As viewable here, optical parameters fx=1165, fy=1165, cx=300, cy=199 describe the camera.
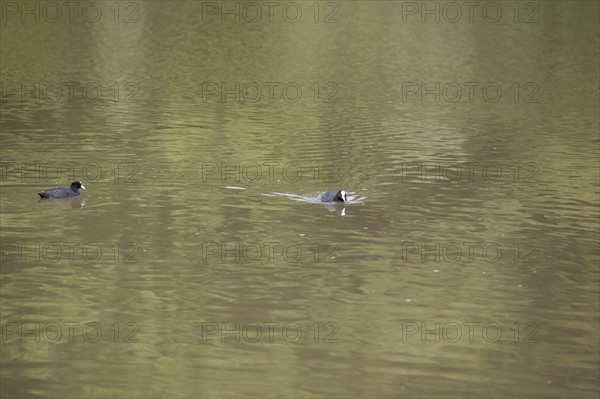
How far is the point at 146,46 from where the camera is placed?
37.9m

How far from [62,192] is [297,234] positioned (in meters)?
3.66

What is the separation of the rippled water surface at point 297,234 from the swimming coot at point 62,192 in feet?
0.46

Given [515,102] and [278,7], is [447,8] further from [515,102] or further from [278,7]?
[515,102]

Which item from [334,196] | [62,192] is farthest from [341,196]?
[62,192]

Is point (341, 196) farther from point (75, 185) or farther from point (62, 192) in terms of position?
point (62, 192)

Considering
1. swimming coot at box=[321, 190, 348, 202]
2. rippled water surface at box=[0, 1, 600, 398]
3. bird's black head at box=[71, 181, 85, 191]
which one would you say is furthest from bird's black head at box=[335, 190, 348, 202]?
bird's black head at box=[71, 181, 85, 191]

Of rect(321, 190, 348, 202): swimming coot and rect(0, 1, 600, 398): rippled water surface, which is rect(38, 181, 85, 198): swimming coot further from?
rect(321, 190, 348, 202): swimming coot

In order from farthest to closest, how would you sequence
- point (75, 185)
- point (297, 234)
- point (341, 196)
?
1. point (75, 185)
2. point (341, 196)
3. point (297, 234)

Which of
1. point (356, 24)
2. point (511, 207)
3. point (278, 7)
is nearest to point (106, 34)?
point (356, 24)

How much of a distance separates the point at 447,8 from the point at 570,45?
51.4 ft

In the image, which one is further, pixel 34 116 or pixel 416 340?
pixel 34 116

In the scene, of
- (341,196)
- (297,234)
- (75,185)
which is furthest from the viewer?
(75,185)

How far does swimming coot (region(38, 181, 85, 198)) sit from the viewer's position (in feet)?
54.6

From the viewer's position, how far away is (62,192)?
54.6 ft
